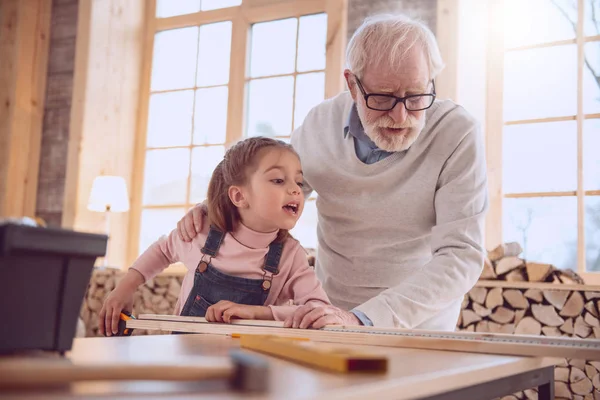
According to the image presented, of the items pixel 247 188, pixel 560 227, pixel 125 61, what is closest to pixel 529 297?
pixel 560 227

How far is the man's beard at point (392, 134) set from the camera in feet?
6.32

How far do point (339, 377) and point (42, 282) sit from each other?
13.7 inches

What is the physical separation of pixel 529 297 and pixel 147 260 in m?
2.04

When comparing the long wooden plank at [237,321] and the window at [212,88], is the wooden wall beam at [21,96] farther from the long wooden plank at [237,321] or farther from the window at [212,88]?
the long wooden plank at [237,321]

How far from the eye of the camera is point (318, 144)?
87.7 inches

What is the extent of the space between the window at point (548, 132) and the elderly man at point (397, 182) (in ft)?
7.28

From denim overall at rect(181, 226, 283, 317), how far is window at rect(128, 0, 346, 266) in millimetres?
2992

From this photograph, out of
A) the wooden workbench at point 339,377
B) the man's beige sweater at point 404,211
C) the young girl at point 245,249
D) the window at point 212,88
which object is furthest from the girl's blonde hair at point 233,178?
the window at point 212,88

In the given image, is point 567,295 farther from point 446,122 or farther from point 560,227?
point 446,122

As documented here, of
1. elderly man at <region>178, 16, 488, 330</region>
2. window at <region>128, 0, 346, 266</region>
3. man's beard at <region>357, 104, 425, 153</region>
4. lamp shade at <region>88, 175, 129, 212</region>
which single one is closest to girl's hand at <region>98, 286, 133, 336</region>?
elderly man at <region>178, 16, 488, 330</region>

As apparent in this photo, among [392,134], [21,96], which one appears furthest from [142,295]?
[392,134]

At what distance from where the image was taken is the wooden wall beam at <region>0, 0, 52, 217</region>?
5730 mm

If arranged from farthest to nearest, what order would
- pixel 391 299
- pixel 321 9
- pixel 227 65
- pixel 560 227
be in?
pixel 227 65 → pixel 321 9 → pixel 560 227 → pixel 391 299

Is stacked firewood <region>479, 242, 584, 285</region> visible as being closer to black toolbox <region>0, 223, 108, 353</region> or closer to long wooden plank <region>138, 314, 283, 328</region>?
long wooden plank <region>138, 314, 283, 328</region>
